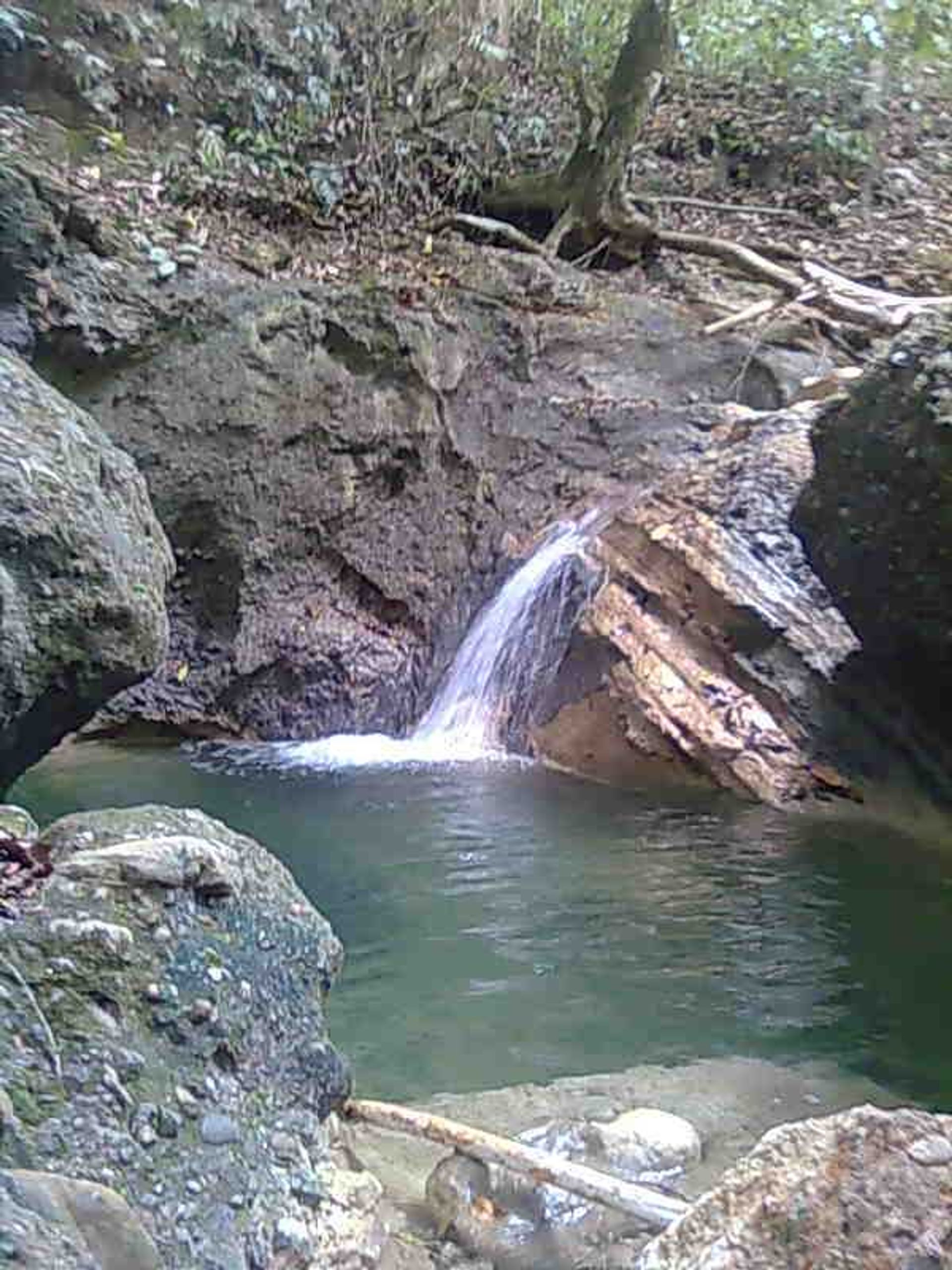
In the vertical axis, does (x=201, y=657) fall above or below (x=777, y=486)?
below

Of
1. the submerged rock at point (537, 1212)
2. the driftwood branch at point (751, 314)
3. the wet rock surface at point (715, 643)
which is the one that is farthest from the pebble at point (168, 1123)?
the driftwood branch at point (751, 314)

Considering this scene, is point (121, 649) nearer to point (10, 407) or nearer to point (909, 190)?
point (10, 407)

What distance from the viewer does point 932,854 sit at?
625cm

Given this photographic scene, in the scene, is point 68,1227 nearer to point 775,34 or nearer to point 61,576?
point 61,576

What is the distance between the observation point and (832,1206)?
1.88 metres

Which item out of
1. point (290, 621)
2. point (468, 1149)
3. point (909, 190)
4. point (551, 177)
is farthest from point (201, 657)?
point (909, 190)

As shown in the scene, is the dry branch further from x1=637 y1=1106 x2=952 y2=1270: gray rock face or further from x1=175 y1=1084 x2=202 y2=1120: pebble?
x1=637 y1=1106 x2=952 y2=1270: gray rock face

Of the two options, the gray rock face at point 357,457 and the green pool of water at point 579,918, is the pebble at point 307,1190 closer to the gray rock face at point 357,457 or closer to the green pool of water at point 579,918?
the green pool of water at point 579,918

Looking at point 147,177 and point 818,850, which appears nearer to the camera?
point 818,850

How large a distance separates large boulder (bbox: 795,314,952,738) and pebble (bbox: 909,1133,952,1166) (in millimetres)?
3862

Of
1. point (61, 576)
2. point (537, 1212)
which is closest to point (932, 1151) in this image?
point (537, 1212)

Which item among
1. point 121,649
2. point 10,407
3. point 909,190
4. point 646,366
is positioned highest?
point 909,190

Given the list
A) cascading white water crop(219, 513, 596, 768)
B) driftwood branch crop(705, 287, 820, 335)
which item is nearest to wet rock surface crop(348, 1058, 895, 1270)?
cascading white water crop(219, 513, 596, 768)

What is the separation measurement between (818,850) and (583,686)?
1.93 meters
